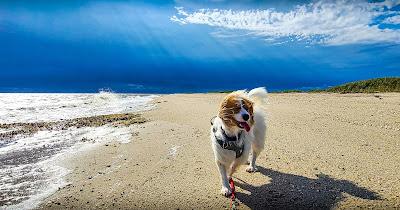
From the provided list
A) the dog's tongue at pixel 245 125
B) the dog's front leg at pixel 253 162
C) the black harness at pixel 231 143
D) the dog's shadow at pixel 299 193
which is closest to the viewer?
the dog's shadow at pixel 299 193

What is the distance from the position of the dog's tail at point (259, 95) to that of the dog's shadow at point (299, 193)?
1374 millimetres

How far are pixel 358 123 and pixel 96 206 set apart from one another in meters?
8.57

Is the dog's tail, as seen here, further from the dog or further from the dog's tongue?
the dog's tongue

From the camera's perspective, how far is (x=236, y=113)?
221 inches

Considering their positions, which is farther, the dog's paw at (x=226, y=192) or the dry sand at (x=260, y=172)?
the dog's paw at (x=226, y=192)

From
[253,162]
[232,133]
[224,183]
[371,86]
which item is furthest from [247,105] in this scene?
[371,86]

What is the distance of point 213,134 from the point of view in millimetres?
6055

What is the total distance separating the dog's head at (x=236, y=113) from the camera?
18.3 ft

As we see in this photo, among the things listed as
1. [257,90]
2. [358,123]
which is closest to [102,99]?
[358,123]

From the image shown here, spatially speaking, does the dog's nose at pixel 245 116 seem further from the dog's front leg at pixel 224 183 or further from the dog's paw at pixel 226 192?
the dog's paw at pixel 226 192

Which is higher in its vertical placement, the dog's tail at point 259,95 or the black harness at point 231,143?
the dog's tail at point 259,95

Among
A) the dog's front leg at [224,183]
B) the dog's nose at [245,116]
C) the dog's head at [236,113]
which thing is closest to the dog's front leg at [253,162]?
the dog's front leg at [224,183]

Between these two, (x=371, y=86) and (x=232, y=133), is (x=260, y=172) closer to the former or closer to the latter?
(x=232, y=133)

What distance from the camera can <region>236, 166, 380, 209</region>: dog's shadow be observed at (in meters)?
5.31
